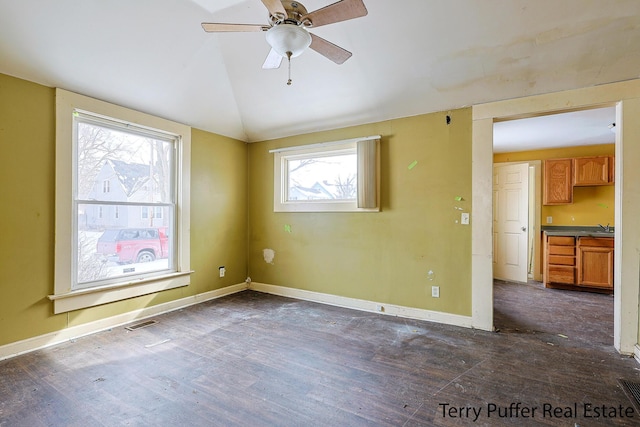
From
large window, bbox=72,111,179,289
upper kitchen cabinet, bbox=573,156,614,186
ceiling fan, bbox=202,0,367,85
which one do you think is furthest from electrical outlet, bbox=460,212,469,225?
large window, bbox=72,111,179,289

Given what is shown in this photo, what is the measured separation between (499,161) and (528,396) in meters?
4.90

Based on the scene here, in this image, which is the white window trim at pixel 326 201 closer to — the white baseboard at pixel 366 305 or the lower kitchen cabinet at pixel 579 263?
the white baseboard at pixel 366 305

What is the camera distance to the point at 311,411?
1823 millimetres

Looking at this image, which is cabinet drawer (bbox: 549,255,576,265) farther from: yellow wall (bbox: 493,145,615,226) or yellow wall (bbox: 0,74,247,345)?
yellow wall (bbox: 0,74,247,345)

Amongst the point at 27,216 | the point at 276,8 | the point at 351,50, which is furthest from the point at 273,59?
the point at 27,216

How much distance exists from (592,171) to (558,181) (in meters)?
0.46

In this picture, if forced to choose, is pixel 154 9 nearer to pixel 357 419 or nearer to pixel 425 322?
pixel 357 419

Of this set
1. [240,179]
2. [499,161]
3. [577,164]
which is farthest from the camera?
[499,161]

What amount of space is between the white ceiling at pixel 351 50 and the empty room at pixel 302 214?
2cm

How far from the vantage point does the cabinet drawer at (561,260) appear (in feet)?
15.8

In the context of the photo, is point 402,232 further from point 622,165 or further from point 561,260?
point 561,260

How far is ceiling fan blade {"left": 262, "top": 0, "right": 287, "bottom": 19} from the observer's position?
64.7 inches

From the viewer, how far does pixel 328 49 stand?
2.15 m

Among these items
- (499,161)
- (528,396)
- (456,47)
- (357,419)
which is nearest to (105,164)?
A: (357,419)
